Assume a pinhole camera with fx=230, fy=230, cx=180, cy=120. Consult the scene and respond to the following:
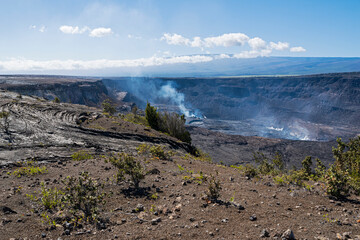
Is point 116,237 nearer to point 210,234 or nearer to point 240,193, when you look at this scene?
point 210,234

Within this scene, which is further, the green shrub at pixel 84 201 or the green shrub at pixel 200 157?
the green shrub at pixel 200 157

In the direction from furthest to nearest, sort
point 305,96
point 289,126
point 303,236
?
point 305,96 → point 289,126 → point 303,236

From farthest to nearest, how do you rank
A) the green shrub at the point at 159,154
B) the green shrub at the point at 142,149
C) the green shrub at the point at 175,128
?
the green shrub at the point at 175,128 → the green shrub at the point at 142,149 → the green shrub at the point at 159,154

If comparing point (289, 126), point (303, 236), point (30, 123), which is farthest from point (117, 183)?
point (289, 126)

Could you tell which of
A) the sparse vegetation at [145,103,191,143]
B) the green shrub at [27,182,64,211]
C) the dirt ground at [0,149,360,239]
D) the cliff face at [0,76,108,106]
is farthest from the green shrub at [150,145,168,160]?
the cliff face at [0,76,108,106]

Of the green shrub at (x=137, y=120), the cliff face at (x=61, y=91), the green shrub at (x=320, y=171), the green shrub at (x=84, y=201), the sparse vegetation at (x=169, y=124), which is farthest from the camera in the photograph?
the cliff face at (x=61, y=91)

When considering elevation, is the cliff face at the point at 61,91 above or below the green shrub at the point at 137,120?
above

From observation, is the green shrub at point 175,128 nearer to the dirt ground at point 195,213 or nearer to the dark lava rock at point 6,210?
the dirt ground at point 195,213

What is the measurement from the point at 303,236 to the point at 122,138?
61.8ft

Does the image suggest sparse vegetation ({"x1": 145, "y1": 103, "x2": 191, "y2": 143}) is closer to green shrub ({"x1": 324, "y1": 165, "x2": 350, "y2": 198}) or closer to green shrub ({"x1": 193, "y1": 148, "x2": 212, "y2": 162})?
green shrub ({"x1": 193, "y1": 148, "x2": 212, "y2": 162})

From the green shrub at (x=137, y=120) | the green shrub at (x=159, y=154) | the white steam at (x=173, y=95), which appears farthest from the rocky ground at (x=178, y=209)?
the white steam at (x=173, y=95)

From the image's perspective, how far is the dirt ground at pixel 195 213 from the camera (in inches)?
218

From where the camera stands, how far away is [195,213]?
21.8 feet

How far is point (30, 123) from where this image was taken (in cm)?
2236
